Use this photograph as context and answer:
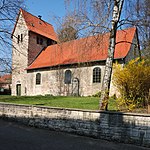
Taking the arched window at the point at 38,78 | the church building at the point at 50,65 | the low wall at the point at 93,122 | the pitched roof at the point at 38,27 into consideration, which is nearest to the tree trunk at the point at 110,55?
the low wall at the point at 93,122

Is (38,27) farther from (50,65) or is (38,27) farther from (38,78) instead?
(50,65)

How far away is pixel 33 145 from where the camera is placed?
6348mm

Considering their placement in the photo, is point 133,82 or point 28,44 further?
point 28,44

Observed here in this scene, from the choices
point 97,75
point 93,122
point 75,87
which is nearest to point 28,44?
point 75,87

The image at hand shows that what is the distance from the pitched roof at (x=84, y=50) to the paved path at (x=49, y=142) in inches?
159

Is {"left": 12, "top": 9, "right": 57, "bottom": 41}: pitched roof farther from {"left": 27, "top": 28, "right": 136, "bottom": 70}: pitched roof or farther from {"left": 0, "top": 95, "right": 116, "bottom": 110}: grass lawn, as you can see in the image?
{"left": 0, "top": 95, "right": 116, "bottom": 110}: grass lawn

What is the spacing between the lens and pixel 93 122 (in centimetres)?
750

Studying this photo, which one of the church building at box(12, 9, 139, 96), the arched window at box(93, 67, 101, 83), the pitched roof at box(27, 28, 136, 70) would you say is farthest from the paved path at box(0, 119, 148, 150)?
the arched window at box(93, 67, 101, 83)

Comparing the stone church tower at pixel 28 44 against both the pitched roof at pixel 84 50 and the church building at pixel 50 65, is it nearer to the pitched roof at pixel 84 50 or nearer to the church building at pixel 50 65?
the church building at pixel 50 65

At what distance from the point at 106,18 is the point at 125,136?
4708 millimetres

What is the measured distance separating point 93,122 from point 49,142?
5.85 feet

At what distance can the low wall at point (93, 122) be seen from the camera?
21.2ft

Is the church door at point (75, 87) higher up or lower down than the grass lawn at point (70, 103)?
higher up

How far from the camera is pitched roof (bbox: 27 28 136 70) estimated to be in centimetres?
925
